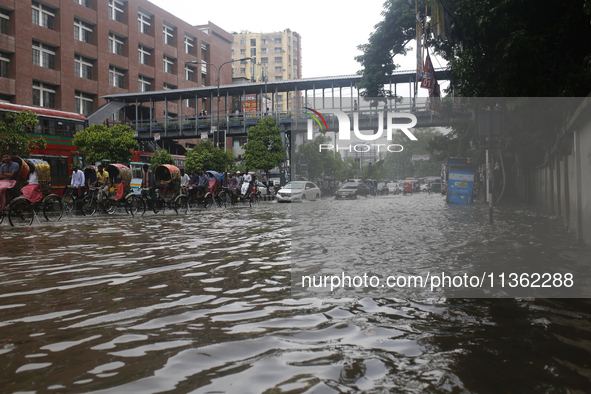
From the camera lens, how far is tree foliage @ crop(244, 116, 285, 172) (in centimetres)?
4272

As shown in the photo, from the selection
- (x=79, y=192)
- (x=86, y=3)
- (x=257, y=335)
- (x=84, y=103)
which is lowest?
(x=257, y=335)

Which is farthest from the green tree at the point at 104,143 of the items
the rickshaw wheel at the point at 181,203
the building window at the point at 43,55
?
the building window at the point at 43,55

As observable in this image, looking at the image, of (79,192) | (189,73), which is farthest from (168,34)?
(79,192)

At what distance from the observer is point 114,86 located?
168 ft

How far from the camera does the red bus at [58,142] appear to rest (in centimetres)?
2812

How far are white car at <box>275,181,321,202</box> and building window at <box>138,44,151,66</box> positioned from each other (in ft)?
96.8

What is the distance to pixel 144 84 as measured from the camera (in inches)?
2208

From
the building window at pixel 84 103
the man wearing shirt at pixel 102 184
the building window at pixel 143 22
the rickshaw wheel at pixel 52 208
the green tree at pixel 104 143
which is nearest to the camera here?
the rickshaw wheel at pixel 52 208

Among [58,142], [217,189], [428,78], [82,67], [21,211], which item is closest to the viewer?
[21,211]

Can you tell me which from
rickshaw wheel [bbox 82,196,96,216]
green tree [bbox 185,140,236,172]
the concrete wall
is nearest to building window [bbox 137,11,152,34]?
green tree [bbox 185,140,236,172]

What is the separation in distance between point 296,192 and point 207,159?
9782 mm

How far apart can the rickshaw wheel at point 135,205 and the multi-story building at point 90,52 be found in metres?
27.0

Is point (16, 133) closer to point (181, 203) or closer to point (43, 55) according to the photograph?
point (181, 203)

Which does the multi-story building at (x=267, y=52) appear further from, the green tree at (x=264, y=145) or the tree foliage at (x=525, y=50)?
the tree foliage at (x=525, y=50)
